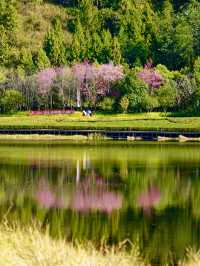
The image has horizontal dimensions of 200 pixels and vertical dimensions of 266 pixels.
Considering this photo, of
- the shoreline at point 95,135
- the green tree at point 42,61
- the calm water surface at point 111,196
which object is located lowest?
the shoreline at point 95,135

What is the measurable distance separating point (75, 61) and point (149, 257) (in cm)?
8409

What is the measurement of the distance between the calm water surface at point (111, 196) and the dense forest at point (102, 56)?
39060 millimetres

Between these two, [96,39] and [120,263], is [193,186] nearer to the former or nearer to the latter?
[120,263]

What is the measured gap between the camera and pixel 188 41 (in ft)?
327

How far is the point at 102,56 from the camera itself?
104750 mm

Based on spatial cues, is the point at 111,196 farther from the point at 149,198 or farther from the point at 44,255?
the point at 44,255

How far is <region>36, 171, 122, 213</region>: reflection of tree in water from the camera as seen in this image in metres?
25.5

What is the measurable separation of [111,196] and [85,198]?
3.36 ft

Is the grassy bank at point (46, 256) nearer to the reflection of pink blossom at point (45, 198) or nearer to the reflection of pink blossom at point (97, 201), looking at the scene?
the reflection of pink blossom at point (97, 201)

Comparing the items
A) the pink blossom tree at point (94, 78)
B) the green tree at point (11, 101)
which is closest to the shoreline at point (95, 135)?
the green tree at point (11, 101)

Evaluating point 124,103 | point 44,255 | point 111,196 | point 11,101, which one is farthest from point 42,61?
point 44,255

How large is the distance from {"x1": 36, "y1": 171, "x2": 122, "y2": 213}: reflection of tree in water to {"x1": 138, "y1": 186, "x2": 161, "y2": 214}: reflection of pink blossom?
82cm

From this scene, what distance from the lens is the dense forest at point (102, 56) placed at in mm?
87500

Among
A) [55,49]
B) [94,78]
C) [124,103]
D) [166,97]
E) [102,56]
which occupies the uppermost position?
[55,49]
